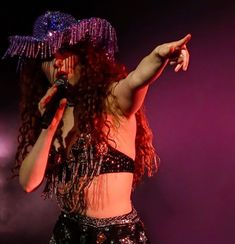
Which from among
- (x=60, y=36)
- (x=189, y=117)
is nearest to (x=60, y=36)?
(x=60, y=36)

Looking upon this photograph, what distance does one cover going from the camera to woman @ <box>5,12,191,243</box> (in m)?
1.30

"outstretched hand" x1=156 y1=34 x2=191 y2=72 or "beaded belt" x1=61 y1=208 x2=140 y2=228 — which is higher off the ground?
"outstretched hand" x1=156 y1=34 x2=191 y2=72

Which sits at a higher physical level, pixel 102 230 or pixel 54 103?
pixel 54 103

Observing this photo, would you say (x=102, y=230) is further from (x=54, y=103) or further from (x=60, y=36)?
(x=60, y=36)

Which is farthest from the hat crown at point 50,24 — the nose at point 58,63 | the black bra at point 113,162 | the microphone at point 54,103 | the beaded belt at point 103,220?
the beaded belt at point 103,220

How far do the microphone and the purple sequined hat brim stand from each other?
0.26 m

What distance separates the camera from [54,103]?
1.25 meters

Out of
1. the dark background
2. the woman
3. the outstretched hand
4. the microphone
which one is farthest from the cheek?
the dark background

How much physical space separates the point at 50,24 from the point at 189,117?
85cm

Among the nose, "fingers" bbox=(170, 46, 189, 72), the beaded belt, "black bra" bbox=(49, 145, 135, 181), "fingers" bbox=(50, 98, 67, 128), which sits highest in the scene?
"fingers" bbox=(170, 46, 189, 72)

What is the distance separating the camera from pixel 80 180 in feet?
4.47

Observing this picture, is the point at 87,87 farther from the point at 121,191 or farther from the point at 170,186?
the point at 170,186

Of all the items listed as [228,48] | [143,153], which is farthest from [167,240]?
[228,48]

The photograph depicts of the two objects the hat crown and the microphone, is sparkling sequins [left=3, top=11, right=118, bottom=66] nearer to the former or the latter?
the hat crown
